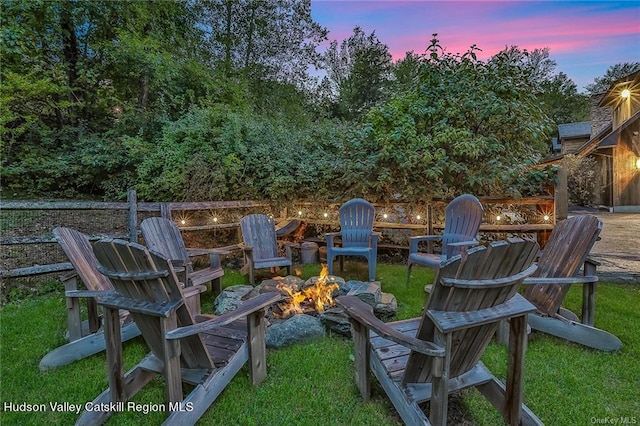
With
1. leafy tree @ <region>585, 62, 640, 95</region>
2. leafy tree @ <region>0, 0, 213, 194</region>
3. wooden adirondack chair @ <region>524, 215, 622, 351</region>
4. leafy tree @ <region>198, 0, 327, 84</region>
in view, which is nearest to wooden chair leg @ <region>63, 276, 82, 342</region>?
wooden adirondack chair @ <region>524, 215, 622, 351</region>

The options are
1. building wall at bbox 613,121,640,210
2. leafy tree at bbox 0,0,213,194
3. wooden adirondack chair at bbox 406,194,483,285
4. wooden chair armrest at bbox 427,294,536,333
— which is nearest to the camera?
wooden chair armrest at bbox 427,294,536,333

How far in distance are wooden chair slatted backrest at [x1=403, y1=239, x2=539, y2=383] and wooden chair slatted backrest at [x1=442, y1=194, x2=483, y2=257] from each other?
96.0 inches

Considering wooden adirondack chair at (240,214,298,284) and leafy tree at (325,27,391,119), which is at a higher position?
leafy tree at (325,27,391,119)

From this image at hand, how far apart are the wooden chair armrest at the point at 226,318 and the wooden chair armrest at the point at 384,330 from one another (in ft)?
1.48

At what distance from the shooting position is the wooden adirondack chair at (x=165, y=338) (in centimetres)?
138

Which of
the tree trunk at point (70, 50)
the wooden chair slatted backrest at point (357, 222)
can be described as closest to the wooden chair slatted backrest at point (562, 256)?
the wooden chair slatted backrest at point (357, 222)

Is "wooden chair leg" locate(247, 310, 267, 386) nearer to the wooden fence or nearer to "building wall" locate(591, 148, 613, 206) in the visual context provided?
the wooden fence

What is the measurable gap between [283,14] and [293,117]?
3.24 meters

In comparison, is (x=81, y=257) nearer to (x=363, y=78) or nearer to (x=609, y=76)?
(x=363, y=78)

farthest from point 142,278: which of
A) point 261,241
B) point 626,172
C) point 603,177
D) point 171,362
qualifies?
point 603,177

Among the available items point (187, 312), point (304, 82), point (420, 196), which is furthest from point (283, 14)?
point (187, 312)

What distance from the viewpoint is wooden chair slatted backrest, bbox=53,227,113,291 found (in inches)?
89.0

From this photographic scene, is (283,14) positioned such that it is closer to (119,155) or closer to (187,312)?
(119,155)

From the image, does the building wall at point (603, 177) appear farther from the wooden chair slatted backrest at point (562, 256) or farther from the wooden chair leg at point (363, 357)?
the wooden chair leg at point (363, 357)
